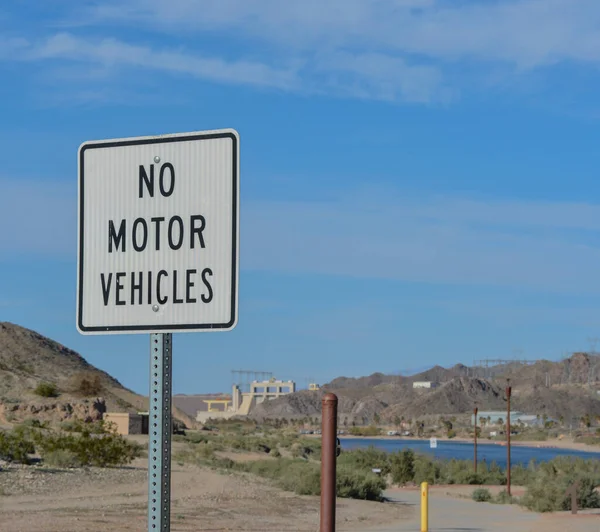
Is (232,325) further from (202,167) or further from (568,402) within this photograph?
(568,402)

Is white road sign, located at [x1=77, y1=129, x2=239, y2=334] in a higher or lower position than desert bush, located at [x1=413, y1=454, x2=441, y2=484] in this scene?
higher

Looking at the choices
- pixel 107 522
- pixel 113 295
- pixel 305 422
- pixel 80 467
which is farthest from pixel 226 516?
pixel 305 422

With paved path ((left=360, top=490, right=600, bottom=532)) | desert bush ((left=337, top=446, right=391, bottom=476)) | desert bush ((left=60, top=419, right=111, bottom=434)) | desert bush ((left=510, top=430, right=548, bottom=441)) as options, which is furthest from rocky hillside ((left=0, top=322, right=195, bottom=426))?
desert bush ((left=510, top=430, right=548, bottom=441))

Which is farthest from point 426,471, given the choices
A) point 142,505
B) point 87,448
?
point 142,505

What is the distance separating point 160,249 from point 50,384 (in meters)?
75.4

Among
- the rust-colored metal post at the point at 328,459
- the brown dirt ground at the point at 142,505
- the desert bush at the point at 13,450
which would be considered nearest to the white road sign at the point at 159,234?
the rust-colored metal post at the point at 328,459

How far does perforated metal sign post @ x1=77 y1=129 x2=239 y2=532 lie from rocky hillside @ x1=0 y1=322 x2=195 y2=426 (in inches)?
2192

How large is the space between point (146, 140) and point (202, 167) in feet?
0.73

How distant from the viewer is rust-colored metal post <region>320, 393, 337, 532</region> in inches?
168

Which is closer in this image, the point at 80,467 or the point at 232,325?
the point at 232,325

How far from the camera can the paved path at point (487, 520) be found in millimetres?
23891

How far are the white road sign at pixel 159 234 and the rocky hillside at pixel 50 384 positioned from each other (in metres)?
55.7

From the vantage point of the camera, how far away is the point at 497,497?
35.1 m

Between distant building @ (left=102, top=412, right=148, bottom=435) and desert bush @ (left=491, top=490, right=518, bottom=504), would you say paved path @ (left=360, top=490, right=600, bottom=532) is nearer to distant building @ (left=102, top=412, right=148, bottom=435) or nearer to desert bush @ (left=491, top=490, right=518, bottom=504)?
desert bush @ (left=491, top=490, right=518, bottom=504)
